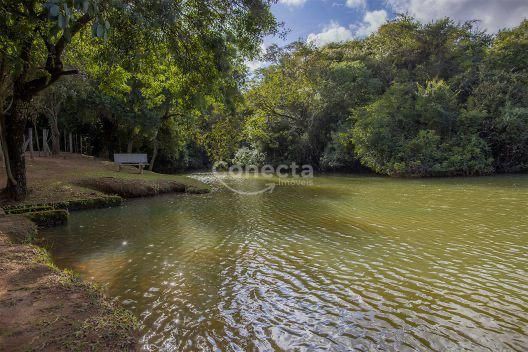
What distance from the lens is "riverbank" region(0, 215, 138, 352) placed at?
3883mm

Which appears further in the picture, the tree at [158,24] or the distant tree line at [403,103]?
the distant tree line at [403,103]

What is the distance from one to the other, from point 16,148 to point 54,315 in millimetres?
10974

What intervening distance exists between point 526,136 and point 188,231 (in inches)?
1204

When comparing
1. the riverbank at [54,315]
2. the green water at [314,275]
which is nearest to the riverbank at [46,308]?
Result: the riverbank at [54,315]

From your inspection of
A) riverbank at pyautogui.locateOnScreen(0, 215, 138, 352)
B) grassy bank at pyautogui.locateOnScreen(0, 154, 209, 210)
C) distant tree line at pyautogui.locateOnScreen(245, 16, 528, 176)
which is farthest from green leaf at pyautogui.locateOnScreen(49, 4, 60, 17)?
distant tree line at pyautogui.locateOnScreen(245, 16, 528, 176)

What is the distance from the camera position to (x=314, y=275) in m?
7.02

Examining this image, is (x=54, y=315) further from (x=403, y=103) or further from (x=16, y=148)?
(x=403, y=103)

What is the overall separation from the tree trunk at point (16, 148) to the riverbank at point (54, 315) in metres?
7.87

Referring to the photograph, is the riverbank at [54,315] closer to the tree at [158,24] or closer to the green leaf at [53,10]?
the green leaf at [53,10]

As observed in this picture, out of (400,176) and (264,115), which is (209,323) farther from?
(264,115)

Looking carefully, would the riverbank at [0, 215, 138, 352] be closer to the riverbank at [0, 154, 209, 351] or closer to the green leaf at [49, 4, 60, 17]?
the riverbank at [0, 154, 209, 351]

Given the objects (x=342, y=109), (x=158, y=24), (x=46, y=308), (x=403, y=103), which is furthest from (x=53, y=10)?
(x=342, y=109)

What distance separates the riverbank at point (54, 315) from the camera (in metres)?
3.88

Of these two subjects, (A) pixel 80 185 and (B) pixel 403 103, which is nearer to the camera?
(A) pixel 80 185
